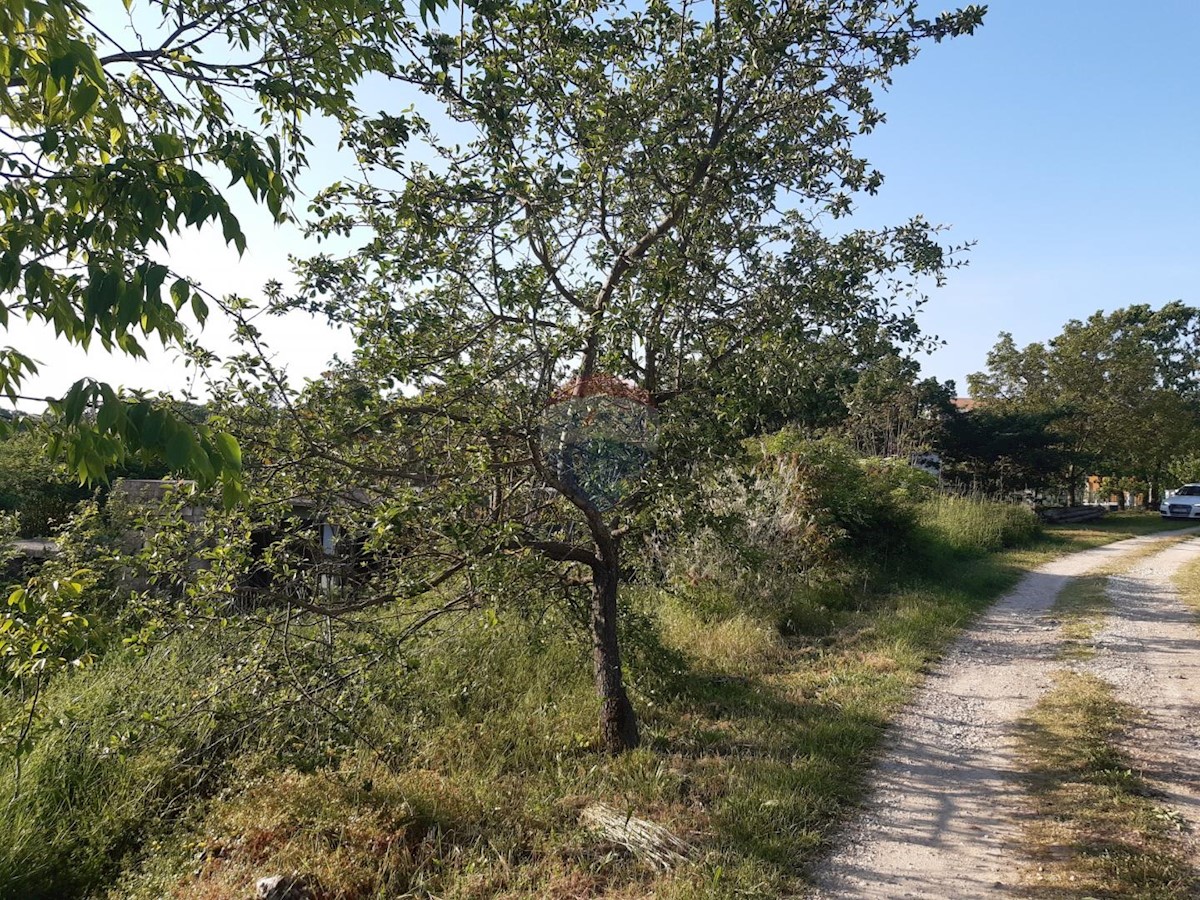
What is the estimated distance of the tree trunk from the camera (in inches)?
211

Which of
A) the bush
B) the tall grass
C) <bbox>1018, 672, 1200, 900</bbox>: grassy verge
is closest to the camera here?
<bbox>1018, 672, 1200, 900</bbox>: grassy verge

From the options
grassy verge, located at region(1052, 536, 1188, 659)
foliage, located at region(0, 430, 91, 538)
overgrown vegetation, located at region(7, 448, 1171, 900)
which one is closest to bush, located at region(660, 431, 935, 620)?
overgrown vegetation, located at region(7, 448, 1171, 900)

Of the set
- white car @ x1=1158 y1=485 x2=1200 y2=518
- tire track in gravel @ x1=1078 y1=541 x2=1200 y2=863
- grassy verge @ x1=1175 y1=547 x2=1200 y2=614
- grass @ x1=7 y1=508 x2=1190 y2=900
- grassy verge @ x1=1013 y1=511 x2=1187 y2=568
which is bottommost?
grass @ x1=7 y1=508 x2=1190 y2=900

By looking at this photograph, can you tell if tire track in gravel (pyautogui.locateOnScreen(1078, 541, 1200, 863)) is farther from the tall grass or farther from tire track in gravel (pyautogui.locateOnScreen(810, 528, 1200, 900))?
the tall grass

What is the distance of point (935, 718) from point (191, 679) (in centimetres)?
536

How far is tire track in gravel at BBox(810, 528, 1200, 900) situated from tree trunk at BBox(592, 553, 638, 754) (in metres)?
1.67

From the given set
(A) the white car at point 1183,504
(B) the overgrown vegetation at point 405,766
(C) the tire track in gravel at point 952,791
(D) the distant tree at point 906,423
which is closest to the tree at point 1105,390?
(A) the white car at point 1183,504

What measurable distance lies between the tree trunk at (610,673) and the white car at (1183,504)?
28471mm

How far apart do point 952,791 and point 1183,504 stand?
2802 centimetres

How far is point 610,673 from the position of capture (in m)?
5.39

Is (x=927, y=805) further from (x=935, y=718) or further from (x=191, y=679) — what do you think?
(x=191, y=679)

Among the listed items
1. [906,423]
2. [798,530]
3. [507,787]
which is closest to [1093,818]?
[507,787]

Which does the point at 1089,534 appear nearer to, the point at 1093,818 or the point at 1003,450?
the point at 1003,450

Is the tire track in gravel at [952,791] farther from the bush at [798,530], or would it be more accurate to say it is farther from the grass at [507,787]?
the bush at [798,530]
